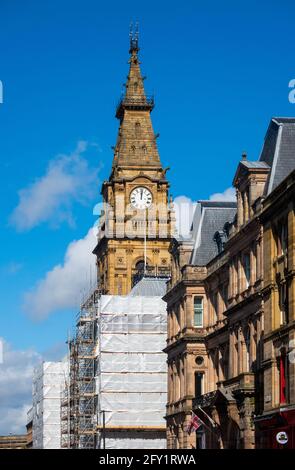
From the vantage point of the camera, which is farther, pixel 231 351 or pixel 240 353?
pixel 231 351

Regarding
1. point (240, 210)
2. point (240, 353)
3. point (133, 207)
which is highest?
point (133, 207)

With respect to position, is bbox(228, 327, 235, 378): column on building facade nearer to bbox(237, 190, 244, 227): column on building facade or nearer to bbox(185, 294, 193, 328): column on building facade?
bbox(237, 190, 244, 227): column on building facade

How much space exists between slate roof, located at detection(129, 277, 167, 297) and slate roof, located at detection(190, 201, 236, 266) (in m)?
28.8

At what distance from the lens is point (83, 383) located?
12138 centimetres

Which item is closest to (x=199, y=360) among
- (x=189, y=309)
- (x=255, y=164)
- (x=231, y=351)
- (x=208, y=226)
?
(x=189, y=309)

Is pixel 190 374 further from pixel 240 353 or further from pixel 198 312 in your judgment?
pixel 240 353

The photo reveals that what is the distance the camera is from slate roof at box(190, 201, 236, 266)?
8919 centimetres

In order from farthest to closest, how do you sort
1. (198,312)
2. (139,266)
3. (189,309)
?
(139,266) < (198,312) < (189,309)

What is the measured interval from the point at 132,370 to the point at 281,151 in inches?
1948

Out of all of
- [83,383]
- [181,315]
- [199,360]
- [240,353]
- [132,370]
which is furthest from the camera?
[83,383]

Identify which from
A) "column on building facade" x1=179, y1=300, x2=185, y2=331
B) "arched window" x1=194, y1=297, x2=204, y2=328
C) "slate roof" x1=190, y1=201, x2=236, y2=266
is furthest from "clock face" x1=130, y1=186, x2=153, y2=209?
"arched window" x1=194, y1=297, x2=204, y2=328

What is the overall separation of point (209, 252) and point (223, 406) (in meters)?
18.9

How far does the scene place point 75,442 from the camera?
122m
